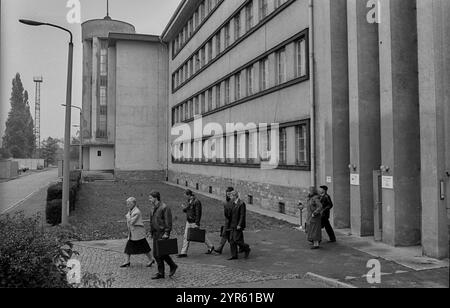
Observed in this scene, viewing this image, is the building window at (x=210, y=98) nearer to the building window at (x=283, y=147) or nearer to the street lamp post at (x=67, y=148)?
the building window at (x=283, y=147)

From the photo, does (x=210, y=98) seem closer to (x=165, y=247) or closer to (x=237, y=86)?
(x=237, y=86)

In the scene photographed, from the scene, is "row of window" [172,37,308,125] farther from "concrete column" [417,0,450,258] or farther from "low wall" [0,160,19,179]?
"low wall" [0,160,19,179]

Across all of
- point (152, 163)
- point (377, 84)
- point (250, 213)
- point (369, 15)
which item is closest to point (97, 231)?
point (250, 213)

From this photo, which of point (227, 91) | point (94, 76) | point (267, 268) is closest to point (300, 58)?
point (227, 91)

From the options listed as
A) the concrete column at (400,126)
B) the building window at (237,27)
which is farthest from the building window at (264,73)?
the concrete column at (400,126)

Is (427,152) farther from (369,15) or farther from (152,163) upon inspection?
(152,163)

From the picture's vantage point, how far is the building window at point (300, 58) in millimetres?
18109

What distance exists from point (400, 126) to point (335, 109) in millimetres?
3583

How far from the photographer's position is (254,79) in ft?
76.5

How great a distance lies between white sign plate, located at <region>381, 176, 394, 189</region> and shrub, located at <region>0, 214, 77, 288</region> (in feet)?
29.8

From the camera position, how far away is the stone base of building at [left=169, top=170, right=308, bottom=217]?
60.3 ft

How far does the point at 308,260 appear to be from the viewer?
10.5 metres

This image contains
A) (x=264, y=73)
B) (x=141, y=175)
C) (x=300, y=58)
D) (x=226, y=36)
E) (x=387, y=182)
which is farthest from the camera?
(x=141, y=175)

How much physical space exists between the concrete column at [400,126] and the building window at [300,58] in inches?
227
